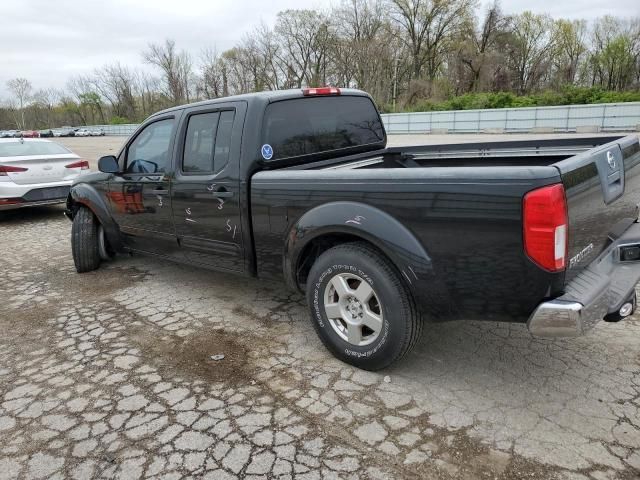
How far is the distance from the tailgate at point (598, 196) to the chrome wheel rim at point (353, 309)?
108 centimetres

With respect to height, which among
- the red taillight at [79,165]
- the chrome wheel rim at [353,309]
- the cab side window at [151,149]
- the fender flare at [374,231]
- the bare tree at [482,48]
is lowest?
the chrome wheel rim at [353,309]

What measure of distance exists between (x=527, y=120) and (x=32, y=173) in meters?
26.6

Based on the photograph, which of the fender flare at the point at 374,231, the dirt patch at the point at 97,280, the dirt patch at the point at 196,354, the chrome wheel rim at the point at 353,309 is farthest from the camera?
the dirt patch at the point at 97,280

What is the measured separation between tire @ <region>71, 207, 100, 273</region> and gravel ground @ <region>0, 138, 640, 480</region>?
127 centimetres

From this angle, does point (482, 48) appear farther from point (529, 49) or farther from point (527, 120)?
point (527, 120)

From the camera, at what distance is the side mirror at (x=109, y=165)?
4668mm

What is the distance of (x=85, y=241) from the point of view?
546 centimetres

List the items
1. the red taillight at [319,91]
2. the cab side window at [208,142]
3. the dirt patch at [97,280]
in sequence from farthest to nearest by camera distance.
A: 1. the dirt patch at [97,280]
2. the red taillight at [319,91]
3. the cab side window at [208,142]

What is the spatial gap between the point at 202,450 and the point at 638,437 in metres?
2.15

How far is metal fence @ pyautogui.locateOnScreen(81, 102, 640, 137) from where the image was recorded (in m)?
25.1

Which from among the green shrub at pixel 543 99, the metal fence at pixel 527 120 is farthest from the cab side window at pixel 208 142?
the green shrub at pixel 543 99

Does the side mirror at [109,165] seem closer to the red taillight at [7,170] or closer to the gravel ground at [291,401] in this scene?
the gravel ground at [291,401]

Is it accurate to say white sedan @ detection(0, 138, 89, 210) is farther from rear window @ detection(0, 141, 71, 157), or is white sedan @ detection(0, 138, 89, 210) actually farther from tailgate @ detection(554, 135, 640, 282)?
tailgate @ detection(554, 135, 640, 282)

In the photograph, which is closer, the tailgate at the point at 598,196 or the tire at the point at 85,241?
the tailgate at the point at 598,196
